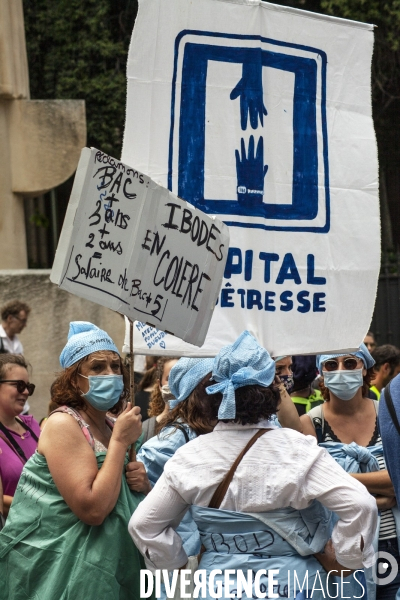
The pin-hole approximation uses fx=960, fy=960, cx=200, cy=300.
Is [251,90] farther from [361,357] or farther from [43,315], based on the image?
[43,315]

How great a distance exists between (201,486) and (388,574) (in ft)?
4.81

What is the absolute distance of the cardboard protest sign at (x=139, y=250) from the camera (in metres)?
3.45

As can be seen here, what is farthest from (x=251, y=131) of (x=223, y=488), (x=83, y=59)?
(x=83, y=59)

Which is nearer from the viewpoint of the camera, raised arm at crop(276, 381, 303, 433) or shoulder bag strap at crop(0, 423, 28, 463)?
raised arm at crop(276, 381, 303, 433)

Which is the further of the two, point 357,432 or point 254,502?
point 357,432

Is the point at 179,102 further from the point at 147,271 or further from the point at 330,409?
the point at 330,409

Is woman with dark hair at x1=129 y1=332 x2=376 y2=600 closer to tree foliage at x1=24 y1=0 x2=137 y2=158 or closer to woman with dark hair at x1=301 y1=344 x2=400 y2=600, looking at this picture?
woman with dark hair at x1=301 y1=344 x2=400 y2=600

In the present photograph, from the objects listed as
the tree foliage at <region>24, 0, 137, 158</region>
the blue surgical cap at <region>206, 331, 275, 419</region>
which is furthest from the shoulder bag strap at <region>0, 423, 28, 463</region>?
the tree foliage at <region>24, 0, 137, 158</region>

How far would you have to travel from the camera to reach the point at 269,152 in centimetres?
434

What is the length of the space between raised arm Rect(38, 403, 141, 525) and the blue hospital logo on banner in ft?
3.81

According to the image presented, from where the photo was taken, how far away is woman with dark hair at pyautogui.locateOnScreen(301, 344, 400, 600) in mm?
4250

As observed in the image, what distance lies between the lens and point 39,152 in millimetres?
9195

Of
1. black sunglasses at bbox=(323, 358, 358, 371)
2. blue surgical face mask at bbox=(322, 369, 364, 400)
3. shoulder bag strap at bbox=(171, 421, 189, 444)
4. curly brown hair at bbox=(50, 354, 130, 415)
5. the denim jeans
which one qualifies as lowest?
the denim jeans

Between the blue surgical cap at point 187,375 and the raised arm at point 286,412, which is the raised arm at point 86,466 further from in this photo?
the raised arm at point 286,412
